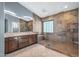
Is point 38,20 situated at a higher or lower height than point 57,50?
higher

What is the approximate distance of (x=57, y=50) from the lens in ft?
8.25

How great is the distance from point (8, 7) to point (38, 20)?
2.61 feet

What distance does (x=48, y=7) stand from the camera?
A: 2.52 m

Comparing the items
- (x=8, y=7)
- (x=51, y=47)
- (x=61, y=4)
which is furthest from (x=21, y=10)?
(x=51, y=47)

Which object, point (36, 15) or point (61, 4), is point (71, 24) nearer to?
point (61, 4)

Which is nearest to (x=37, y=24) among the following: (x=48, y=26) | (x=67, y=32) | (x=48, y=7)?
(x=48, y=26)

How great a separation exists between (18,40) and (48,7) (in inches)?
43.6

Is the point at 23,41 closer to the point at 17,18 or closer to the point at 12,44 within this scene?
the point at 12,44

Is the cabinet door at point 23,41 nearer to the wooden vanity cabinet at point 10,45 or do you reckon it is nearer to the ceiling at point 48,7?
the wooden vanity cabinet at point 10,45

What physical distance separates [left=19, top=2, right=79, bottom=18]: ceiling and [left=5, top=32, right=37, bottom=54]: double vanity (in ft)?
1.99

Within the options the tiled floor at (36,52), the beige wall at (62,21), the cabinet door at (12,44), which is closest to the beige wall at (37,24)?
the beige wall at (62,21)

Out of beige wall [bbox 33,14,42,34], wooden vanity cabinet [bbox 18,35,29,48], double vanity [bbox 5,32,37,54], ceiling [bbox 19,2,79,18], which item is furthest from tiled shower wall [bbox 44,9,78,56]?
wooden vanity cabinet [bbox 18,35,29,48]

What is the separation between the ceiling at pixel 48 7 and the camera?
2453 millimetres

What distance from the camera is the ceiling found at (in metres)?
2.45
